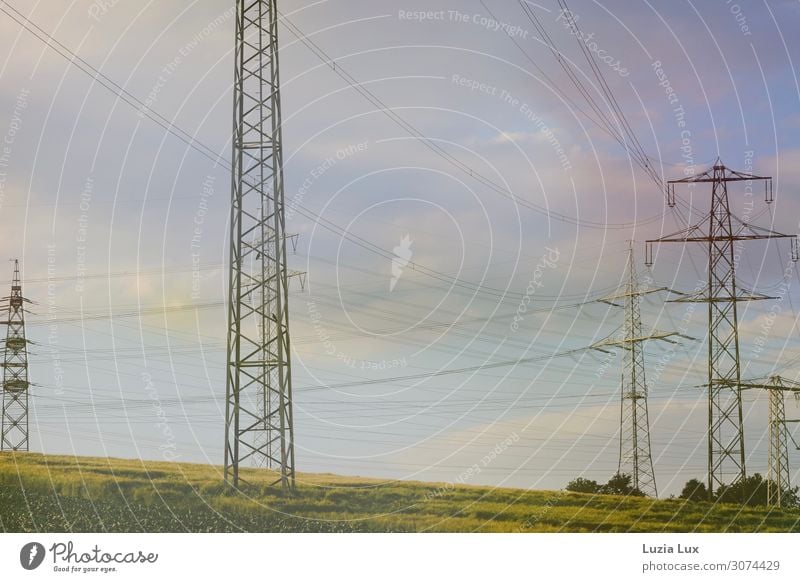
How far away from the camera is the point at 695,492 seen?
1529 inches

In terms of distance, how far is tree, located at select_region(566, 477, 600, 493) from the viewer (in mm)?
38406

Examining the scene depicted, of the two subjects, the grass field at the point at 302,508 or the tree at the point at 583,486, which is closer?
the grass field at the point at 302,508

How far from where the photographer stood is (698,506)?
34.1 metres

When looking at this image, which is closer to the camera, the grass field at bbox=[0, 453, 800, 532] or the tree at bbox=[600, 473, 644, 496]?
the grass field at bbox=[0, 453, 800, 532]

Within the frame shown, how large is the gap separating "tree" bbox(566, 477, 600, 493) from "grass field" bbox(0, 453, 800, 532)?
4.38m

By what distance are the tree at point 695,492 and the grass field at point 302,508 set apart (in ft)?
12.3

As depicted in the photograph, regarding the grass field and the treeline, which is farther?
the treeline

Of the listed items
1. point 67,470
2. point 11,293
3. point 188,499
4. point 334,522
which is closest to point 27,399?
point 11,293

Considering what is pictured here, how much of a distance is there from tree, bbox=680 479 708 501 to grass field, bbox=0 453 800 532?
3.74 m

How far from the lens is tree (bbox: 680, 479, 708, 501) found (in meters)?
37.8

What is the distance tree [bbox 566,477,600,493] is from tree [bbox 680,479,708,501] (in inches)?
130

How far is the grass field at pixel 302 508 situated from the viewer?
2678 centimetres
